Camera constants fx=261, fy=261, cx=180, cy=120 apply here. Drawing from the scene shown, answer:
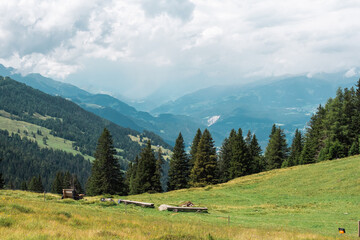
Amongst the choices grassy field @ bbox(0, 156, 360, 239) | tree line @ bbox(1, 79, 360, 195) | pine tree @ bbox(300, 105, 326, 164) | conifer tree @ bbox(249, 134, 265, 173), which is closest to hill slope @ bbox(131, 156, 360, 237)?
grassy field @ bbox(0, 156, 360, 239)

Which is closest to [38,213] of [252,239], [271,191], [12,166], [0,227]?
[0,227]

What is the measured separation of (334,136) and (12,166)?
210 metres

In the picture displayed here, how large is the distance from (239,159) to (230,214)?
4566cm

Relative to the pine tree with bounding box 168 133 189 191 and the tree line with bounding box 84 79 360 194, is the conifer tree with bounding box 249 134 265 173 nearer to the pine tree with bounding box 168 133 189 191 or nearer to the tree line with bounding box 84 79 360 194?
the tree line with bounding box 84 79 360 194

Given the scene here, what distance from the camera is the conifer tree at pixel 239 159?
241 feet

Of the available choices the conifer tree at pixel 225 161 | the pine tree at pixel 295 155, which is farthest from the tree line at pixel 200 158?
the pine tree at pixel 295 155

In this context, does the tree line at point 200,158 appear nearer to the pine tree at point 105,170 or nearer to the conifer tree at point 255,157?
the pine tree at point 105,170

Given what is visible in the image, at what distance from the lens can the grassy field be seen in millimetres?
11930

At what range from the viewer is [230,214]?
96.7 feet

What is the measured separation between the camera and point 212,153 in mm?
67000

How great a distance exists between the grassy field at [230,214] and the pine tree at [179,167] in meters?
14.5

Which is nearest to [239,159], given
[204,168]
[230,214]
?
[204,168]

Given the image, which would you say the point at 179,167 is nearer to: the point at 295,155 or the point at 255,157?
the point at 255,157

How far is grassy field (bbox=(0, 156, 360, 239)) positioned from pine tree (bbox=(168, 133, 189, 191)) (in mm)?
14540
